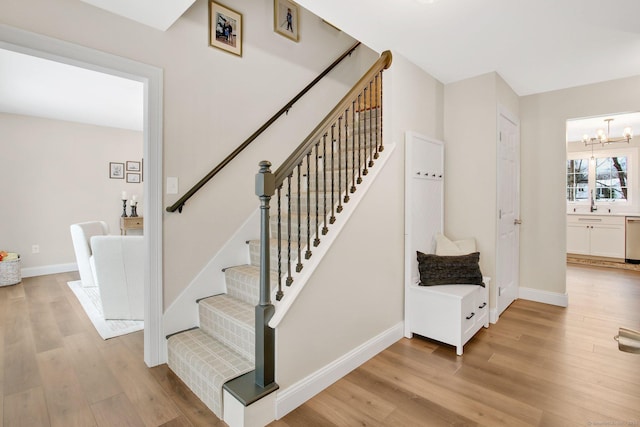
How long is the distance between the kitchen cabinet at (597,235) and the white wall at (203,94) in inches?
240

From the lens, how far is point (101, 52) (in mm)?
2043

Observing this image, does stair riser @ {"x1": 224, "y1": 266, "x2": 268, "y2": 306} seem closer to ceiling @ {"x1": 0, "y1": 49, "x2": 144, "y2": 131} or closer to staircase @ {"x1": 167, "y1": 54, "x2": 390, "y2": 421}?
staircase @ {"x1": 167, "y1": 54, "x2": 390, "y2": 421}

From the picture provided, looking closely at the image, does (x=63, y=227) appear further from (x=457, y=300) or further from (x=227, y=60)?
(x=457, y=300)

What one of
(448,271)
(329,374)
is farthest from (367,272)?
(448,271)

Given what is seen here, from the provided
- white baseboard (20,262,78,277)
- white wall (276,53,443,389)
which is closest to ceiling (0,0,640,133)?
white wall (276,53,443,389)

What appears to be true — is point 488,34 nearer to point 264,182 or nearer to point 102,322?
point 264,182

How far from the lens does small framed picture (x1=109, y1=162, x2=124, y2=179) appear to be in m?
5.81

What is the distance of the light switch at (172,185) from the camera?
2.40m

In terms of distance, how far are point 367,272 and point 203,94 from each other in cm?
195

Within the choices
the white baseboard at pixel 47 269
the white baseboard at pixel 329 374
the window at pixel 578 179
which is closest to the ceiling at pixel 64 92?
the white baseboard at pixel 47 269

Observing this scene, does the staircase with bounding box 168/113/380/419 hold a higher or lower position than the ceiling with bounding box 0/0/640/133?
lower

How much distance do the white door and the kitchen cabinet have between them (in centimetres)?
351

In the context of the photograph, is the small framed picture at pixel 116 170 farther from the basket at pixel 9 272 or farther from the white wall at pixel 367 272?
the white wall at pixel 367 272

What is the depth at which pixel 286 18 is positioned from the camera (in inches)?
128
